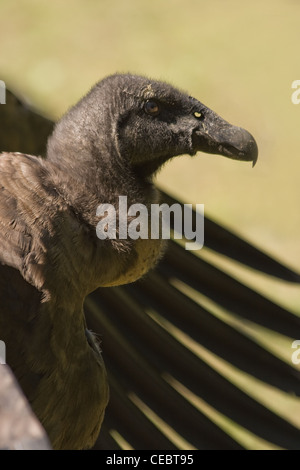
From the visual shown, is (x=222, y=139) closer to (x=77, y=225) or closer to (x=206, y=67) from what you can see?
(x=77, y=225)

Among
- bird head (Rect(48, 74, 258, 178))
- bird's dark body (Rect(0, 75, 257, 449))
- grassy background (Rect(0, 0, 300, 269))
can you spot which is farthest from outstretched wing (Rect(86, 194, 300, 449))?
bird head (Rect(48, 74, 258, 178))

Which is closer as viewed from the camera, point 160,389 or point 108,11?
point 160,389

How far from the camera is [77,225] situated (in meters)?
1.64

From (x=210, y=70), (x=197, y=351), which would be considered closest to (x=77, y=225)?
(x=197, y=351)

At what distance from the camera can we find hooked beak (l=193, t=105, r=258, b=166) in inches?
67.2

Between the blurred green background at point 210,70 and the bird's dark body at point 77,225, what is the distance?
63 centimetres

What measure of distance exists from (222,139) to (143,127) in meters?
0.13

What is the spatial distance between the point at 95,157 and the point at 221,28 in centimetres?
127

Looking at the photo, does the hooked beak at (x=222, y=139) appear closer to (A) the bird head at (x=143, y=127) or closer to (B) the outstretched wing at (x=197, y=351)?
(A) the bird head at (x=143, y=127)

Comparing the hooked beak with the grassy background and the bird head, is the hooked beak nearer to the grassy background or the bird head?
the bird head

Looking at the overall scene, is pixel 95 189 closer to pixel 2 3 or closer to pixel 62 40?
pixel 62 40

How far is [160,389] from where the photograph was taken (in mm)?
2340
